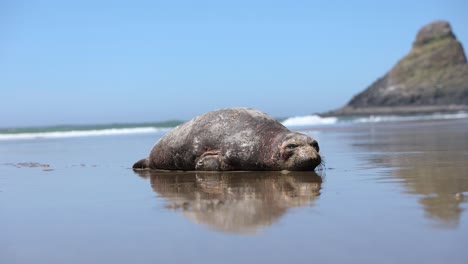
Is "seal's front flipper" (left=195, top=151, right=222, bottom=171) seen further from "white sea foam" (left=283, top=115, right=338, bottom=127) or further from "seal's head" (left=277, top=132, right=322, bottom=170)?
"white sea foam" (left=283, top=115, right=338, bottom=127)

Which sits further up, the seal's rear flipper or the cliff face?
the cliff face

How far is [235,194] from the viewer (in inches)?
249

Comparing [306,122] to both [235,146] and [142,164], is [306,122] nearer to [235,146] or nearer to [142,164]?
[142,164]

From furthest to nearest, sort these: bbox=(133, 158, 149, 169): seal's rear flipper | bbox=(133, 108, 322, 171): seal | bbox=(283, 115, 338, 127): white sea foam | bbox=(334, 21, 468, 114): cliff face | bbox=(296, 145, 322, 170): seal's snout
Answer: bbox=(334, 21, 468, 114): cliff face, bbox=(283, 115, 338, 127): white sea foam, bbox=(133, 158, 149, 169): seal's rear flipper, bbox=(133, 108, 322, 171): seal, bbox=(296, 145, 322, 170): seal's snout

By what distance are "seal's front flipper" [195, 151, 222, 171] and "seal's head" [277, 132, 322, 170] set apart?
3.26ft

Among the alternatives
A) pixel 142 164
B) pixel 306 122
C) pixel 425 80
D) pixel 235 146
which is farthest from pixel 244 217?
pixel 425 80

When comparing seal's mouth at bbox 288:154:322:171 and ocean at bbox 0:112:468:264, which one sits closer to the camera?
ocean at bbox 0:112:468:264

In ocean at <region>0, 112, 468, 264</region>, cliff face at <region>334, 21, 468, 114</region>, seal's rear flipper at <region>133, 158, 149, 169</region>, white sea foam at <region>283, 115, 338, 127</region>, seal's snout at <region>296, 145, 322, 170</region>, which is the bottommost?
ocean at <region>0, 112, 468, 264</region>

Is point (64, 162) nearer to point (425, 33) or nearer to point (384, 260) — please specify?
point (384, 260)

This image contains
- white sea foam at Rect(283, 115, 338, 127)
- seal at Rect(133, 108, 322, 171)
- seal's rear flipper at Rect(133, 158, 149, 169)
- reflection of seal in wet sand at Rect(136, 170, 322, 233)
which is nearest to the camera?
reflection of seal in wet sand at Rect(136, 170, 322, 233)

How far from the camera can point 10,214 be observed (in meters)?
5.54

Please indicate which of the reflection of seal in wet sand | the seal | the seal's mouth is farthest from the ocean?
the seal

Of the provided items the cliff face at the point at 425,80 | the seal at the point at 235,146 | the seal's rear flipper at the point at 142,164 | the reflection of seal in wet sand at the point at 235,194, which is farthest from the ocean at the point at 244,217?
the cliff face at the point at 425,80

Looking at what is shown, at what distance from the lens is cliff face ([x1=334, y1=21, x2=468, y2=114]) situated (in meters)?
81.6
